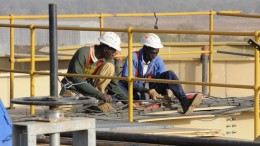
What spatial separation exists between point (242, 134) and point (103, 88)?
179 centimetres

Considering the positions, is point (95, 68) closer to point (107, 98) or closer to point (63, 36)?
point (107, 98)

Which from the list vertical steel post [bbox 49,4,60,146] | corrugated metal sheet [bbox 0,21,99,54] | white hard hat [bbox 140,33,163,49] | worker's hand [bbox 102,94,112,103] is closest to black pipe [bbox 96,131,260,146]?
vertical steel post [bbox 49,4,60,146]

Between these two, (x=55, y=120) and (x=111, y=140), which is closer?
(x=55, y=120)

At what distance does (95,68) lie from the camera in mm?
12453

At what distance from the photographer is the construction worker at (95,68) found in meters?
12.3

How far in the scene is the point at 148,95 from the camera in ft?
42.2

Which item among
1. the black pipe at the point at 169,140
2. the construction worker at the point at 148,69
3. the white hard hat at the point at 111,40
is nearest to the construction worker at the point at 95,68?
the white hard hat at the point at 111,40

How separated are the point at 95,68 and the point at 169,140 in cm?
541

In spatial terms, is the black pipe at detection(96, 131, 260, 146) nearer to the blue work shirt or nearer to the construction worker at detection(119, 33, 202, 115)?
the construction worker at detection(119, 33, 202, 115)

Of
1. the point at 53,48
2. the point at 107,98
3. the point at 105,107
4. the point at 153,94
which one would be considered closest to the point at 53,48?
the point at 53,48

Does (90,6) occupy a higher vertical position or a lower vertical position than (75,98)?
higher

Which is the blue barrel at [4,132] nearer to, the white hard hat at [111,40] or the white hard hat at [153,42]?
the white hard hat at [111,40]

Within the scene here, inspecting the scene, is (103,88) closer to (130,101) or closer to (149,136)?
(130,101)

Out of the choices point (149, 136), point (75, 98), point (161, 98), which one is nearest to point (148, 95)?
point (161, 98)
